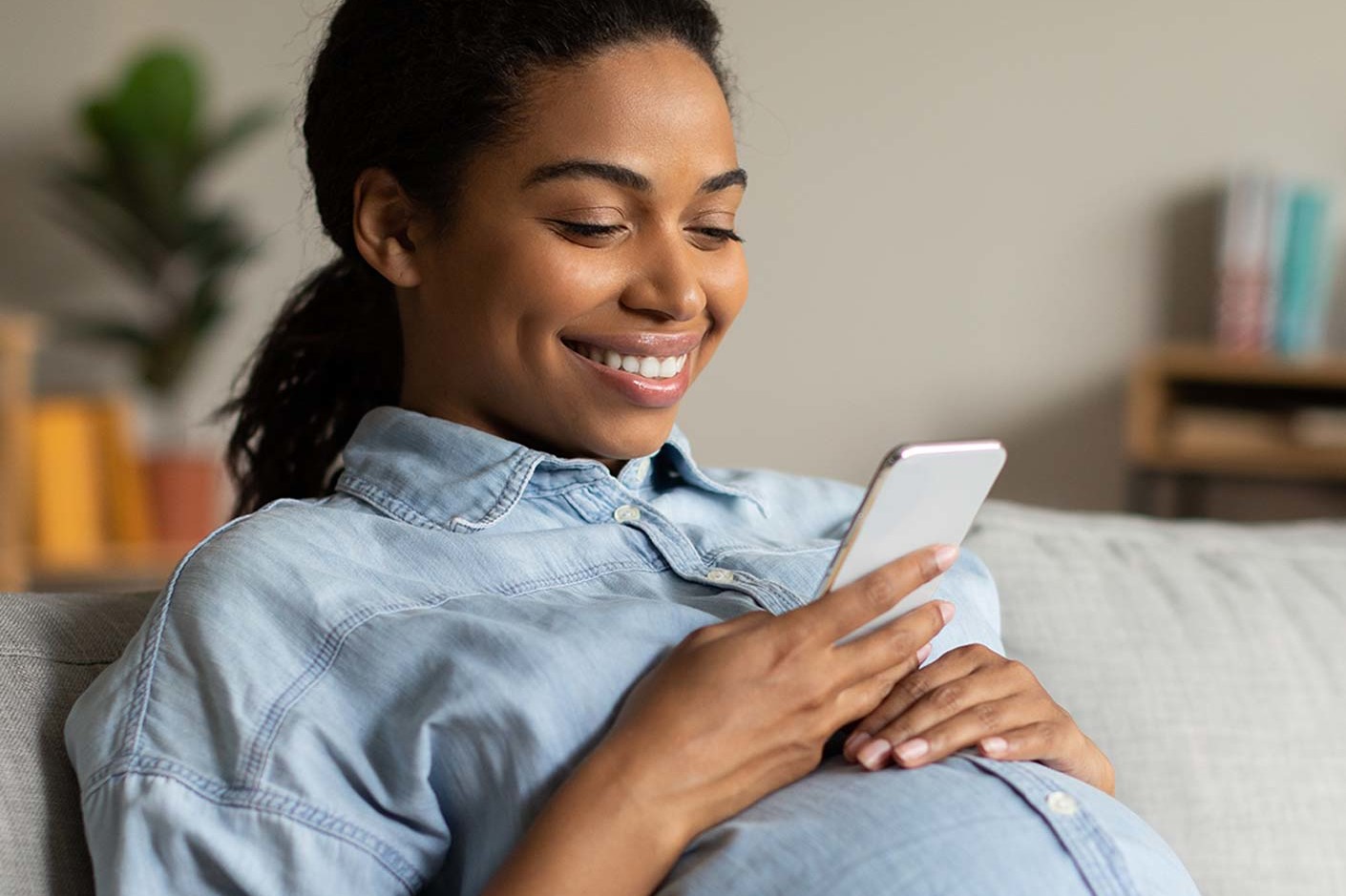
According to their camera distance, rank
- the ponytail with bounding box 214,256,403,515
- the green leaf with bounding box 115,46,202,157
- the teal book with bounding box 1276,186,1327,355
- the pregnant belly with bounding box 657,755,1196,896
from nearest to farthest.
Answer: the pregnant belly with bounding box 657,755,1196,896
the ponytail with bounding box 214,256,403,515
the teal book with bounding box 1276,186,1327,355
the green leaf with bounding box 115,46,202,157

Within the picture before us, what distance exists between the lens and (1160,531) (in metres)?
1.46

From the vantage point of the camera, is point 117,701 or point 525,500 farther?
point 525,500

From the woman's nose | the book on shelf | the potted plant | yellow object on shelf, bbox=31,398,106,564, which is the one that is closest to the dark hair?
the woman's nose

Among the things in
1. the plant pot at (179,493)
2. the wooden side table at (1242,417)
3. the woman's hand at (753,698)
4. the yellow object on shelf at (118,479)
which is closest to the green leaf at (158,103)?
the yellow object on shelf at (118,479)

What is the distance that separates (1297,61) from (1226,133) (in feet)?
0.71

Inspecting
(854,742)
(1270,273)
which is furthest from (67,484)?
(854,742)

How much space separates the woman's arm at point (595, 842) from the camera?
2.71 ft

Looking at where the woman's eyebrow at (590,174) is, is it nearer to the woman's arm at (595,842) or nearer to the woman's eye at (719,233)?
the woman's eye at (719,233)

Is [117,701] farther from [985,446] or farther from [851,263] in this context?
[851,263]

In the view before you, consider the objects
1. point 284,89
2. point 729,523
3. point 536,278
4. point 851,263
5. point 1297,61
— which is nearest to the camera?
point 536,278

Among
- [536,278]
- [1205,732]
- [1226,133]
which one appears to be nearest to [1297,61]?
[1226,133]

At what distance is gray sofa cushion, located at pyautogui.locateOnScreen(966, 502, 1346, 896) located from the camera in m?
1.21

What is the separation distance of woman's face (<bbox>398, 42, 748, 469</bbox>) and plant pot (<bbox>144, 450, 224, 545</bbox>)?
323cm

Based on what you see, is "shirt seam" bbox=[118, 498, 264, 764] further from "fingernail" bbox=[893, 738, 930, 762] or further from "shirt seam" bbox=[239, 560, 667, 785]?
"fingernail" bbox=[893, 738, 930, 762]
